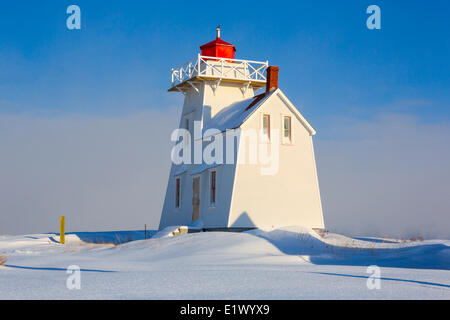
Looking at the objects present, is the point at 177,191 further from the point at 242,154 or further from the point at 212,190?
the point at 242,154

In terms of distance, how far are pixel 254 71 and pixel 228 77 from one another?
145 centimetres

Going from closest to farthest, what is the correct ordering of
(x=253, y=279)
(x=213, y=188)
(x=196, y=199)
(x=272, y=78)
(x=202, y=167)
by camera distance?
(x=253, y=279), (x=213, y=188), (x=272, y=78), (x=202, y=167), (x=196, y=199)

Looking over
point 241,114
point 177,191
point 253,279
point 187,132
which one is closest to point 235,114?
point 241,114

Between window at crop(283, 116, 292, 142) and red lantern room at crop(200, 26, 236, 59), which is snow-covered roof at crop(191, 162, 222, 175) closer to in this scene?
window at crop(283, 116, 292, 142)

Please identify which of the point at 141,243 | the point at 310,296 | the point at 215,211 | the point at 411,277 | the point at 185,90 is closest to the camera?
the point at 310,296

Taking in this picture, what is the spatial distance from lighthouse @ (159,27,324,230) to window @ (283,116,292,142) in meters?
0.05

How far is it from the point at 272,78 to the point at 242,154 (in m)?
4.72

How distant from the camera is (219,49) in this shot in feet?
97.8

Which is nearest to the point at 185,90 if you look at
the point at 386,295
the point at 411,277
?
the point at 411,277

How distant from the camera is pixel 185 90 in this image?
1236 inches

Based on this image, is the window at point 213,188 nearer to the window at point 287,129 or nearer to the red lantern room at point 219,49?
the window at point 287,129

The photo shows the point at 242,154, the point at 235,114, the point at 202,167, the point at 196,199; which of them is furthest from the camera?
the point at 196,199

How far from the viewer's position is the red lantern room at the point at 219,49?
97.7 ft
